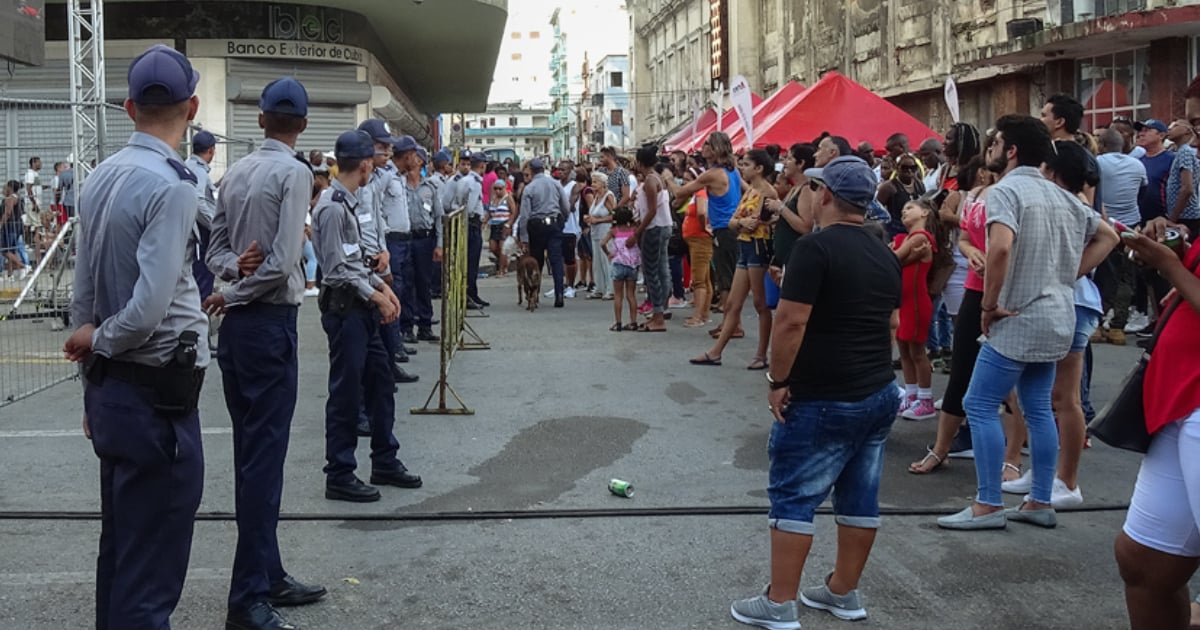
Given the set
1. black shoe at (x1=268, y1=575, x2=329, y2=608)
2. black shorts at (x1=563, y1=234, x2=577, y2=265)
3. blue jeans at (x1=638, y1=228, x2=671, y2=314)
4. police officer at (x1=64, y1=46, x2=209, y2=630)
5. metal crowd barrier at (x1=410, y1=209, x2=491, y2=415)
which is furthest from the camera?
black shorts at (x1=563, y1=234, x2=577, y2=265)

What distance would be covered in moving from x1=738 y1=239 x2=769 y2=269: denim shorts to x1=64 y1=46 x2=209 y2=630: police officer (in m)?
7.53

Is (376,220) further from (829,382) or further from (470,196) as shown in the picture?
(470,196)

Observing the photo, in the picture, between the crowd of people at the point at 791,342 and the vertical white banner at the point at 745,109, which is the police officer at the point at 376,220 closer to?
the crowd of people at the point at 791,342

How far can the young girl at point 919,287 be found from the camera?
827 centimetres

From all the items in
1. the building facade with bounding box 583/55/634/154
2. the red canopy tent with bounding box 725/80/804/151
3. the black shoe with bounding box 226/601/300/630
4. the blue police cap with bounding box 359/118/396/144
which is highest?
the building facade with bounding box 583/55/634/154

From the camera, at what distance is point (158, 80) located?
144 inches

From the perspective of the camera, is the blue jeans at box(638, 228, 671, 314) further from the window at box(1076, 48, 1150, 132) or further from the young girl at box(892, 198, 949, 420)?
the window at box(1076, 48, 1150, 132)

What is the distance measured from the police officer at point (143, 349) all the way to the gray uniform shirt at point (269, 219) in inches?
40.4

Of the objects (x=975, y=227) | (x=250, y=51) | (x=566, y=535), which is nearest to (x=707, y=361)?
(x=975, y=227)

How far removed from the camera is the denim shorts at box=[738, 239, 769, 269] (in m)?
10.8

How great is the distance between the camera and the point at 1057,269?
19.3ft

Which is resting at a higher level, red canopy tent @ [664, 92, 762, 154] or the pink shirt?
red canopy tent @ [664, 92, 762, 154]

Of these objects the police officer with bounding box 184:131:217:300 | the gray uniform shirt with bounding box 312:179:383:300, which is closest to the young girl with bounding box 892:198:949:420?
the gray uniform shirt with bounding box 312:179:383:300

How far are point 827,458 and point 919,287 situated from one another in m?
3.94
